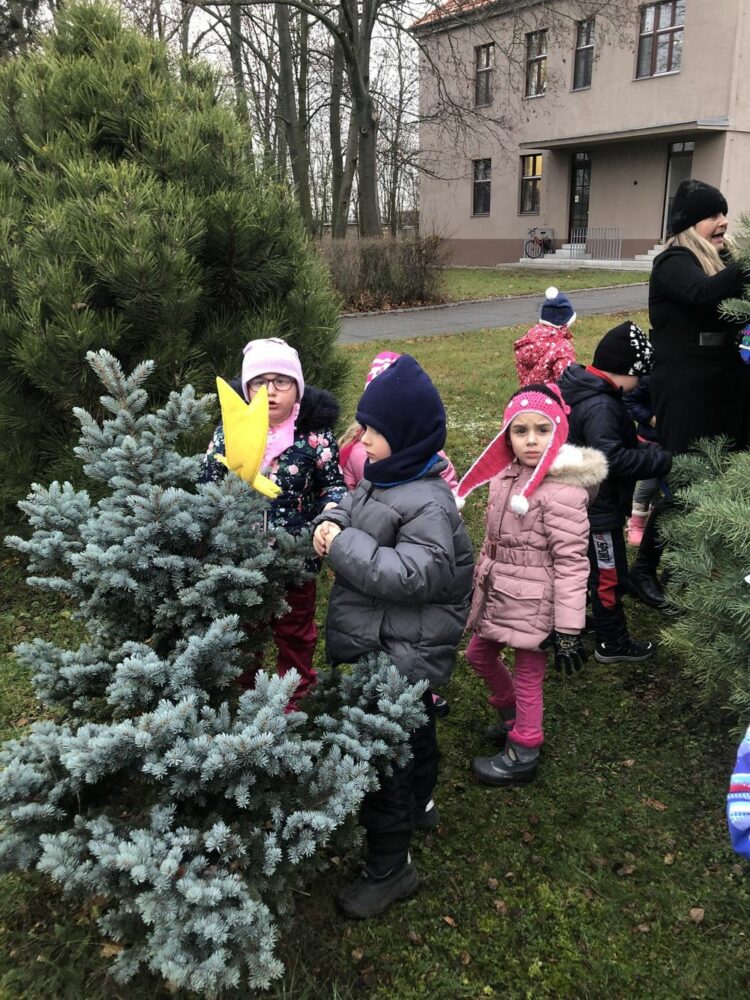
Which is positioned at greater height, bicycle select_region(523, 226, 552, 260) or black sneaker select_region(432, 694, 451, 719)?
bicycle select_region(523, 226, 552, 260)

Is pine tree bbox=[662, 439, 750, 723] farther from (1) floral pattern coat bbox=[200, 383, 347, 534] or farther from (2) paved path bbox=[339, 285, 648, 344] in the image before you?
(2) paved path bbox=[339, 285, 648, 344]

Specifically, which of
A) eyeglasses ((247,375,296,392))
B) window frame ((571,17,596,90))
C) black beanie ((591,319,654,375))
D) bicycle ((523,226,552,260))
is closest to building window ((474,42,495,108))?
window frame ((571,17,596,90))

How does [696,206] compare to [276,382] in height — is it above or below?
above

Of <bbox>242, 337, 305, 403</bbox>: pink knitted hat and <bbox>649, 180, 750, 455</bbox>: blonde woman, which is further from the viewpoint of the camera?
<bbox>649, 180, 750, 455</bbox>: blonde woman

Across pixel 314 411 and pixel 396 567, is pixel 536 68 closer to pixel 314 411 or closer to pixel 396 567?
pixel 314 411

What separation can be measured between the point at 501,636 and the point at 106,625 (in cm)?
144

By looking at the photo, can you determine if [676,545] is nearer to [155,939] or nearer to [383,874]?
[383,874]

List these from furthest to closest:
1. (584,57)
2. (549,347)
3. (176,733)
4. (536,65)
Answer: 1. (536,65)
2. (584,57)
3. (549,347)
4. (176,733)

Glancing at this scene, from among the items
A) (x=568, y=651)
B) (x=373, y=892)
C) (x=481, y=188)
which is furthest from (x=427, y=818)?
(x=481, y=188)

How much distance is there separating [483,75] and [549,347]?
29.0m

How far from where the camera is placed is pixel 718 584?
99.1 inches

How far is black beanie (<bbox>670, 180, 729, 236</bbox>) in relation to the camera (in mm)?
3650

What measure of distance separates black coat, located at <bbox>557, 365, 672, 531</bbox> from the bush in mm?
13073

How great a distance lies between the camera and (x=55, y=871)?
1.69m
